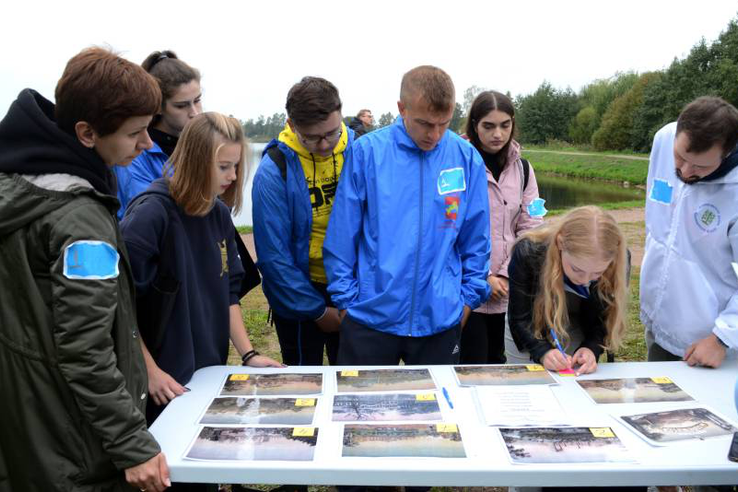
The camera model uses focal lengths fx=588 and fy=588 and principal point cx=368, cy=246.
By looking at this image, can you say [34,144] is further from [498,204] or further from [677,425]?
[498,204]

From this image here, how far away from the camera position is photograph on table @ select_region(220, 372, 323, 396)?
178 centimetres

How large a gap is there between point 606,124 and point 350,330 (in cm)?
4190

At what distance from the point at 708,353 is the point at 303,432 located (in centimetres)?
142

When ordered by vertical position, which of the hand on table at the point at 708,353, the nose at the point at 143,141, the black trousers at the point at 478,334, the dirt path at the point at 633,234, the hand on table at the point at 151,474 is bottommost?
the dirt path at the point at 633,234

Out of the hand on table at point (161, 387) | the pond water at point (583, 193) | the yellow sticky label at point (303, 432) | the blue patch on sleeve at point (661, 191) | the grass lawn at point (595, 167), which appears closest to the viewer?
the yellow sticky label at point (303, 432)

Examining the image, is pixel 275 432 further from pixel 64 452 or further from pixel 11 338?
pixel 11 338

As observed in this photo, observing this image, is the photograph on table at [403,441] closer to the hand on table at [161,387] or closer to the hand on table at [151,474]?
the hand on table at [151,474]

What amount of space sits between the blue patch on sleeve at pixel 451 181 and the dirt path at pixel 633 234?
139 inches

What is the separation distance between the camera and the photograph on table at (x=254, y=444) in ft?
4.61

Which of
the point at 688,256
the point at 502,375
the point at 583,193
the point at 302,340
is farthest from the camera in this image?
the point at 583,193

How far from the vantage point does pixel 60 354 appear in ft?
4.26

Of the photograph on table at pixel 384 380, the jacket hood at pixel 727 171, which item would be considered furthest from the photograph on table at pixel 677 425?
the jacket hood at pixel 727 171

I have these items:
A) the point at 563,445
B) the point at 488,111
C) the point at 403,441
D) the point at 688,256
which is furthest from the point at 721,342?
the point at 488,111

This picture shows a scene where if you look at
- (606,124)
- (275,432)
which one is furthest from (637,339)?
(606,124)
